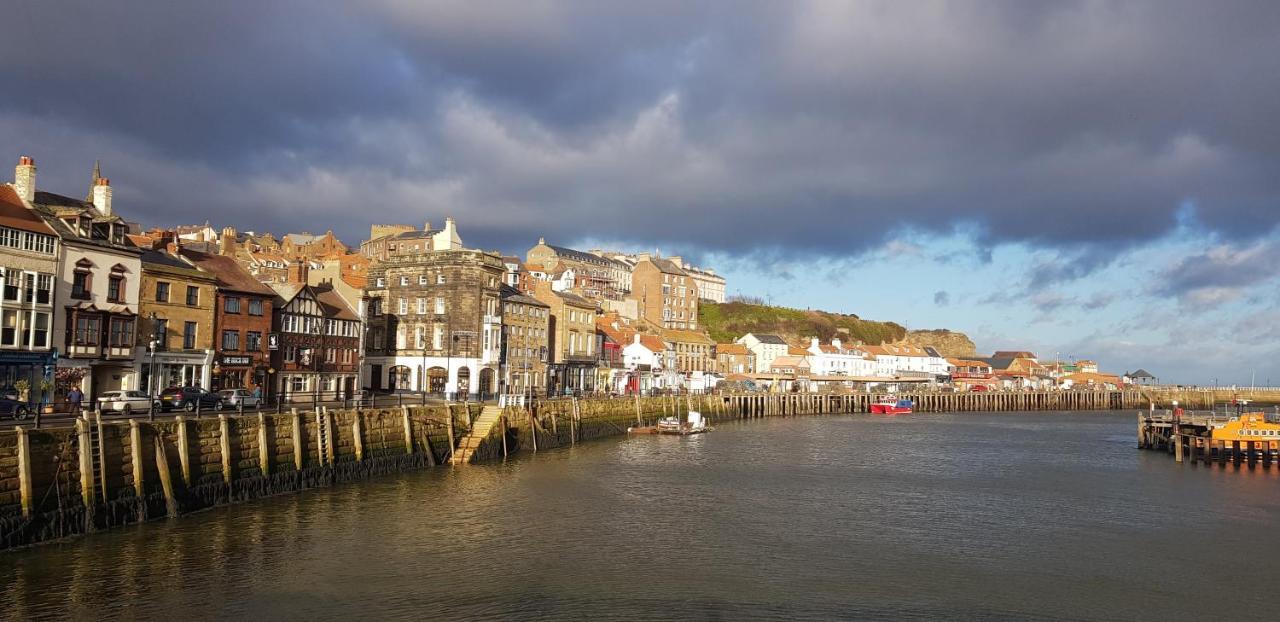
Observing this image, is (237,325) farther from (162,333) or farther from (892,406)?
(892,406)

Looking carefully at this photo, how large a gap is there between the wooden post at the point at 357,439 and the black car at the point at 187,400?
264 inches

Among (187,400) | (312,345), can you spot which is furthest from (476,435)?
(312,345)

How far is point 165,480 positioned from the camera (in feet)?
105

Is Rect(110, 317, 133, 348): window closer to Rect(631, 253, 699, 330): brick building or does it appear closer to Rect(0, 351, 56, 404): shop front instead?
Rect(0, 351, 56, 404): shop front

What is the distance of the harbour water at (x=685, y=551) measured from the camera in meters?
24.3

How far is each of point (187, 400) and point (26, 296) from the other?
10.3m

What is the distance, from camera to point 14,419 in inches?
1341

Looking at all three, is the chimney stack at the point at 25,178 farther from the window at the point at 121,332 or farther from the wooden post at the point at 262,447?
the wooden post at the point at 262,447

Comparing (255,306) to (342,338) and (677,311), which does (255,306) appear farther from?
(677,311)

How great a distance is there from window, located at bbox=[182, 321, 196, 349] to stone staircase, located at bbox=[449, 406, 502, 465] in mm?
18956

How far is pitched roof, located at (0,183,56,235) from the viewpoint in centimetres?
4431

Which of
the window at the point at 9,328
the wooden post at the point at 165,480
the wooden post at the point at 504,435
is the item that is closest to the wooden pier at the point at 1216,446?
the wooden post at the point at 504,435

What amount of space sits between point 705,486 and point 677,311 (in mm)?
128589

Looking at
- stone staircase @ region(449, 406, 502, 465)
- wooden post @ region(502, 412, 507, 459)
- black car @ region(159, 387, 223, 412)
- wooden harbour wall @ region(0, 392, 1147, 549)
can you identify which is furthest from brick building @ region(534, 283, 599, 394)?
black car @ region(159, 387, 223, 412)
